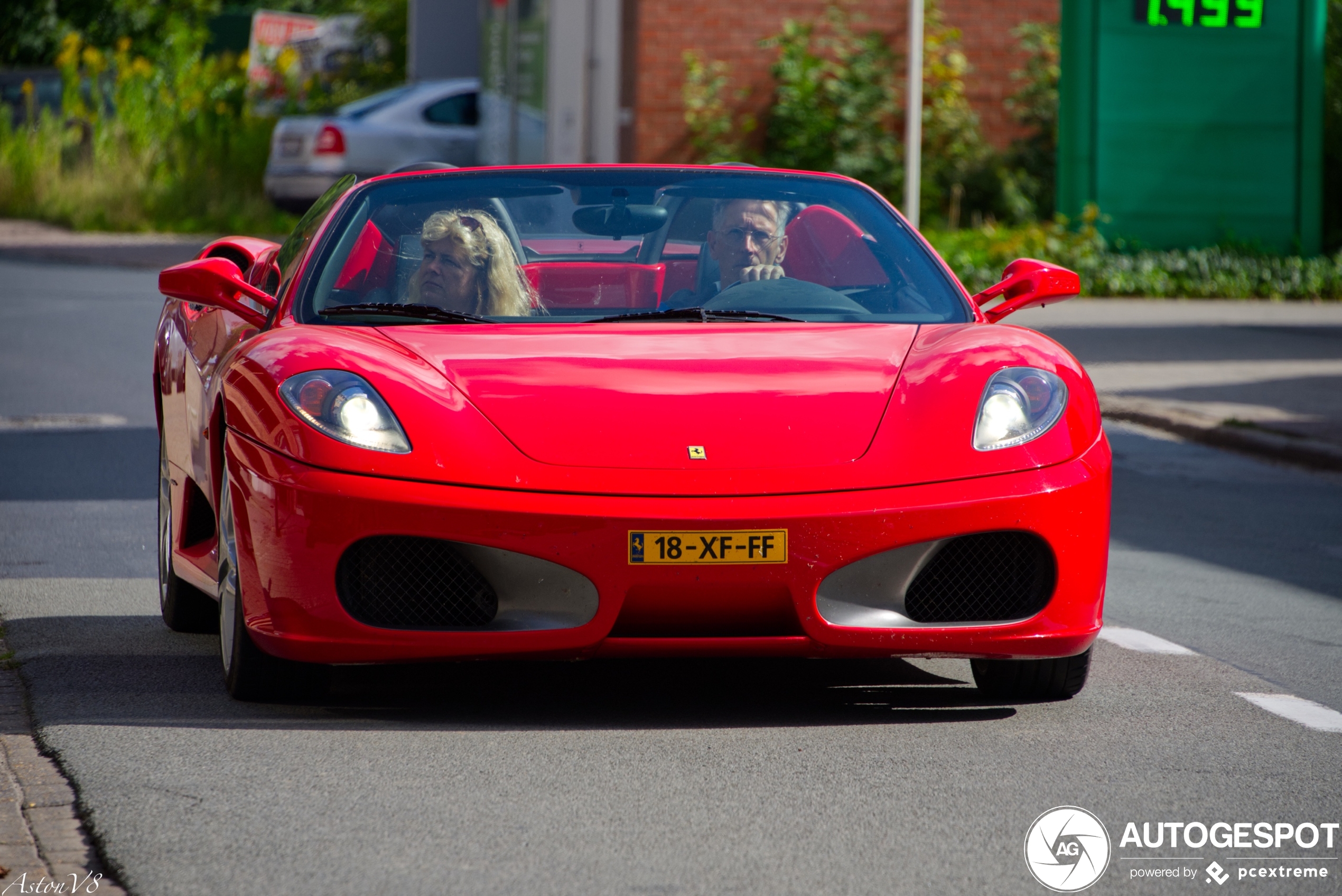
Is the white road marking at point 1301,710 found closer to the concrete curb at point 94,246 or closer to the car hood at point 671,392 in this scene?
the car hood at point 671,392

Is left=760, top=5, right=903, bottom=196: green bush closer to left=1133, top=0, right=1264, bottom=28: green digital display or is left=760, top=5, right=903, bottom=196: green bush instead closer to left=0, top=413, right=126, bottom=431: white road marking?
left=1133, top=0, right=1264, bottom=28: green digital display

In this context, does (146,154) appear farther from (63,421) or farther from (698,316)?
(698,316)

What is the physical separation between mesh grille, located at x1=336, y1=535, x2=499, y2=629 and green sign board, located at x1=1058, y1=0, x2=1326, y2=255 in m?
17.2

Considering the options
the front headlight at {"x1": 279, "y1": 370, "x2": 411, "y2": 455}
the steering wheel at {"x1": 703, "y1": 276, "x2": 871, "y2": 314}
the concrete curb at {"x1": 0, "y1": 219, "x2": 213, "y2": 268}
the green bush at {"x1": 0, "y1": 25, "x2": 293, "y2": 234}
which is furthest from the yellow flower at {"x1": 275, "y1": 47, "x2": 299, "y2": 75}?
the front headlight at {"x1": 279, "y1": 370, "x2": 411, "y2": 455}

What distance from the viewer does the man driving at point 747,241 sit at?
18.5ft

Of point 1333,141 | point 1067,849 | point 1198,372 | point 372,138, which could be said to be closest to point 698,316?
point 1067,849

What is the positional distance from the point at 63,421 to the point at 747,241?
6.96 meters

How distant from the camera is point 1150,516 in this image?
8891 millimetres

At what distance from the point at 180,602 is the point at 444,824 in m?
2.27

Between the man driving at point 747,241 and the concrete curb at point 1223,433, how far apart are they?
210 inches

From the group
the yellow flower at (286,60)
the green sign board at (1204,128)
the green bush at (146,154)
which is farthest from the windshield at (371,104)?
the green sign board at (1204,128)

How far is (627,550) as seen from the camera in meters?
4.54

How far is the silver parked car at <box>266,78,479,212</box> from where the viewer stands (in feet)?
82.2

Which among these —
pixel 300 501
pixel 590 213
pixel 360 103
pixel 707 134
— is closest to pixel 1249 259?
pixel 707 134
